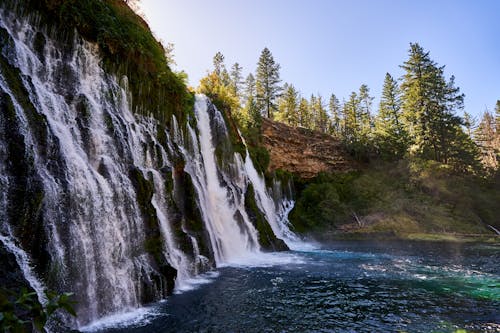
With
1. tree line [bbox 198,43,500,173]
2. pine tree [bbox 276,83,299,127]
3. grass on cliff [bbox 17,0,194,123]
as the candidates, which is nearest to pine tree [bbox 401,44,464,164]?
tree line [bbox 198,43,500,173]

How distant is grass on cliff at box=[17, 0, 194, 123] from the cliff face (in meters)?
19.4

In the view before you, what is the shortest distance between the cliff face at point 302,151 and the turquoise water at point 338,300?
23.6 m

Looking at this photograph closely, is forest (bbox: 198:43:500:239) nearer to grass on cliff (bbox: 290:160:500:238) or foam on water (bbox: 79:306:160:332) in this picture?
grass on cliff (bbox: 290:160:500:238)

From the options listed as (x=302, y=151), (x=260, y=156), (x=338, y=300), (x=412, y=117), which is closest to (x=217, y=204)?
(x=338, y=300)

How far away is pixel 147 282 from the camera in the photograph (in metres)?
10.2

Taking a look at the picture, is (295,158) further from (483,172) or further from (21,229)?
(21,229)

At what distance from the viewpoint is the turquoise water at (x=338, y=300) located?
7859mm

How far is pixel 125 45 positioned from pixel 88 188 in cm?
923

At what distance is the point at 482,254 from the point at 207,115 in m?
20.9

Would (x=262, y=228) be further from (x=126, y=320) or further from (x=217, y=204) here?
(x=126, y=320)

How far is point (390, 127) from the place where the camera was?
47.0m

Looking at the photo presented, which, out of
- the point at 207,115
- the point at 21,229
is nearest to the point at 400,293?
the point at 21,229

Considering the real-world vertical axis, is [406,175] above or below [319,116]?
below

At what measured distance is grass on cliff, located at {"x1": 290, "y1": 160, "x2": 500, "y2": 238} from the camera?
31234 mm
